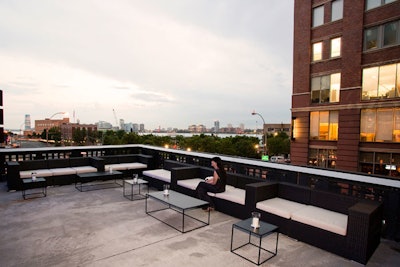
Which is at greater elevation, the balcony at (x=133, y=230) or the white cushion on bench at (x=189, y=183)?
the white cushion on bench at (x=189, y=183)

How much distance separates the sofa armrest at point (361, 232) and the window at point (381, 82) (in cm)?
1483

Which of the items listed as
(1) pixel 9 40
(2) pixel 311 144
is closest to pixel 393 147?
(2) pixel 311 144

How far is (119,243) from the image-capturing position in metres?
3.90

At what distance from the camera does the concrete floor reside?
337cm

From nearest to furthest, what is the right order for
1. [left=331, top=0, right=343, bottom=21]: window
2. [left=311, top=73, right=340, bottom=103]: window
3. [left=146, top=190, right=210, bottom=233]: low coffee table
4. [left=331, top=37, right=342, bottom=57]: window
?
[left=146, top=190, right=210, bottom=233]: low coffee table, [left=331, top=0, right=343, bottom=21]: window, [left=331, top=37, right=342, bottom=57]: window, [left=311, top=73, right=340, bottom=103]: window

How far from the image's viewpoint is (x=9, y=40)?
1462 centimetres

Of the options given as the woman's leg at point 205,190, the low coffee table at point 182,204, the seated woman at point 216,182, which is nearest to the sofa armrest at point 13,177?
the low coffee table at point 182,204

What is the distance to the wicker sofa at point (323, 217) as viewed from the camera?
10.9 feet

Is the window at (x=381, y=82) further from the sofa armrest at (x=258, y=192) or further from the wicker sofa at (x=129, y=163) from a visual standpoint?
the wicker sofa at (x=129, y=163)

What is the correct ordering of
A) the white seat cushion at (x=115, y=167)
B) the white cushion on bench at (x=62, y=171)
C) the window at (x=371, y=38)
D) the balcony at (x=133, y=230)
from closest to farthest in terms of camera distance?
the balcony at (x=133, y=230), the white cushion on bench at (x=62, y=171), the white seat cushion at (x=115, y=167), the window at (x=371, y=38)

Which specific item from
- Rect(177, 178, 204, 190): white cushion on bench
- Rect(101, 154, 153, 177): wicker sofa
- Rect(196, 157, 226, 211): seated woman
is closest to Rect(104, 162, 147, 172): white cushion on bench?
Rect(101, 154, 153, 177): wicker sofa

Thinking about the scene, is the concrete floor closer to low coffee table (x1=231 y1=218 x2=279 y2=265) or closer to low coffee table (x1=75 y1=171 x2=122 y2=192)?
low coffee table (x1=231 y1=218 x2=279 y2=265)

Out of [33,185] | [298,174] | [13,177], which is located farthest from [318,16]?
[13,177]

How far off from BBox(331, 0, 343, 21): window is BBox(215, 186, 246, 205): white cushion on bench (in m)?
17.1
